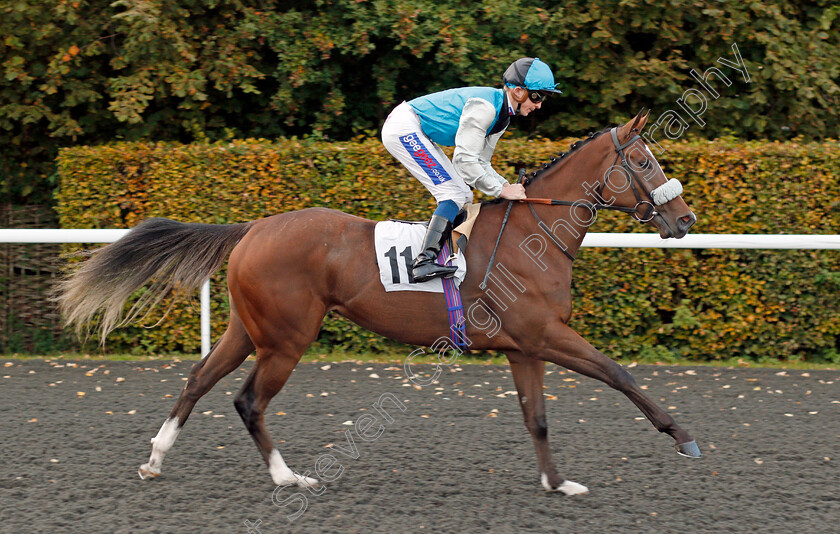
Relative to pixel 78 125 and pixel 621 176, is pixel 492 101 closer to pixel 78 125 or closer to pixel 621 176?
pixel 621 176

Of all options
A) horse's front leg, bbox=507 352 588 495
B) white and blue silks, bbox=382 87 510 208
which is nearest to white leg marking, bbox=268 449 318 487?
horse's front leg, bbox=507 352 588 495

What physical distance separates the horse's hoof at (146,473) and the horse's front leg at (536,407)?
1.97 m

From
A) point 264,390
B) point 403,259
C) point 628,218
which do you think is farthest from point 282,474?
point 628,218

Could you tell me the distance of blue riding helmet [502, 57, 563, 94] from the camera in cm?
413

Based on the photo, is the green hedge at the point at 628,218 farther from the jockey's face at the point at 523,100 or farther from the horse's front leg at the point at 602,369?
the horse's front leg at the point at 602,369

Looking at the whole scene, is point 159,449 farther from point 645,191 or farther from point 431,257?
point 645,191

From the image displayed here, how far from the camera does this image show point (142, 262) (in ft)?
15.3

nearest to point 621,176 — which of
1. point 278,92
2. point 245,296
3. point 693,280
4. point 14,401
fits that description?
point 245,296

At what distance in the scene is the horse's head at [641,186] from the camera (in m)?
4.20

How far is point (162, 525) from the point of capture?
3.61 meters

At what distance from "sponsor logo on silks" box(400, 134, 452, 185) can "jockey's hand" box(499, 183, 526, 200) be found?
31cm

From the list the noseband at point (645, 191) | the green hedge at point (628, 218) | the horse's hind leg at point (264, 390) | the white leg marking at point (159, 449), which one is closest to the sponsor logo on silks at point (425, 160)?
the noseband at point (645, 191)

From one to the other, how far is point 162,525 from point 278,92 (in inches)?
230

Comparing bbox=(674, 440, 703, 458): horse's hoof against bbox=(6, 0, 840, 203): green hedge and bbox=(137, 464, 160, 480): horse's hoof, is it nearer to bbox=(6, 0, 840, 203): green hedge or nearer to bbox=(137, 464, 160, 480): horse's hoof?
bbox=(137, 464, 160, 480): horse's hoof
